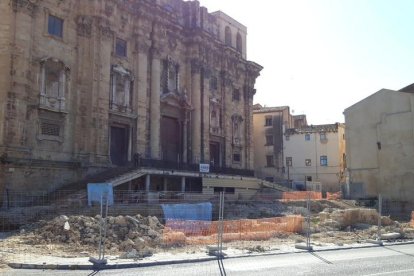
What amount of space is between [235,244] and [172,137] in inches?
922

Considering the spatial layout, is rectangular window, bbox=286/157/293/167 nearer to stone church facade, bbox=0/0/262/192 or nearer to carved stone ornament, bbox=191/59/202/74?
stone church facade, bbox=0/0/262/192

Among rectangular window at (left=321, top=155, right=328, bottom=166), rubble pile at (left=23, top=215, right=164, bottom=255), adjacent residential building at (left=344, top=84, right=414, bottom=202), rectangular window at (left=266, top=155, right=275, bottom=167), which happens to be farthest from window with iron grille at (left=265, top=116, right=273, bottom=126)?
rubble pile at (left=23, top=215, right=164, bottom=255)

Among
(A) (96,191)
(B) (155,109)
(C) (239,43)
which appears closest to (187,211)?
(A) (96,191)

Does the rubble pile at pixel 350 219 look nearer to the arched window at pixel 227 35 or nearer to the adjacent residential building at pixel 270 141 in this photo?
the arched window at pixel 227 35

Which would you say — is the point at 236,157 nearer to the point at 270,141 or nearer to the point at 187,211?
the point at 270,141

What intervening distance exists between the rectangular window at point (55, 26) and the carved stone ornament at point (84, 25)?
1.29m

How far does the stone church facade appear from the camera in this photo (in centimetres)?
2614

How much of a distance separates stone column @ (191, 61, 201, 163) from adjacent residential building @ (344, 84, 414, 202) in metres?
12.6

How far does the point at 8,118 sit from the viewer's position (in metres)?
25.4

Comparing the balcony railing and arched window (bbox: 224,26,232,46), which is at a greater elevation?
arched window (bbox: 224,26,232,46)

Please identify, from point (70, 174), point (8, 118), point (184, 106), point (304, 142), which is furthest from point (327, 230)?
point (304, 142)

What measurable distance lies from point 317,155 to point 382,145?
82.8 ft

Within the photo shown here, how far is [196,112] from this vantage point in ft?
134

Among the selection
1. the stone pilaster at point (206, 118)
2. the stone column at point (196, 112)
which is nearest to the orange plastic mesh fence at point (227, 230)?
the stone column at point (196, 112)
